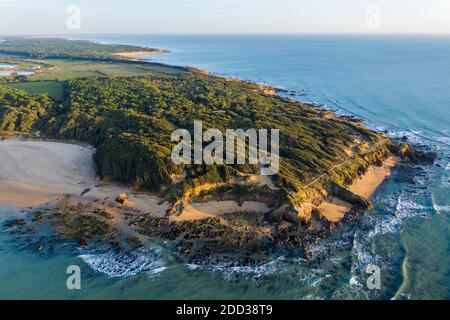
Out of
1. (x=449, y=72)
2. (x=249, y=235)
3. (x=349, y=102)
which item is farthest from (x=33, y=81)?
(x=449, y=72)

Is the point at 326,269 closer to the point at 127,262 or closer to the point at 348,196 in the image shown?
the point at 348,196

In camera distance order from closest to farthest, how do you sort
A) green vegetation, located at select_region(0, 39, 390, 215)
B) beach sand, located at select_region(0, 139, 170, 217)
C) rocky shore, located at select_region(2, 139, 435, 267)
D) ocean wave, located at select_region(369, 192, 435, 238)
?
rocky shore, located at select_region(2, 139, 435, 267)
ocean wave, located at select_region(369, 192, 435, 238)
beach sand, located at select_region(0, 139, 170, 217)
green vegetation, located at select_region(0, 39, 390, 215)

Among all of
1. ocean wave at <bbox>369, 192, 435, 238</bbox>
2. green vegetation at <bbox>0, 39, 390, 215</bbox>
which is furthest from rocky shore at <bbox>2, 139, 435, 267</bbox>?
green vegetation at <bbox>0, 39, 390, 215</bbox>

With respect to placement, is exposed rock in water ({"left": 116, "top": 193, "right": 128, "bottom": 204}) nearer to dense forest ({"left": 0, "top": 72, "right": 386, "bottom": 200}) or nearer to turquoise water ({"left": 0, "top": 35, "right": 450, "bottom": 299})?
dense forest ({"left": 0, "top": 72, "right": 386, "bottom": 200})

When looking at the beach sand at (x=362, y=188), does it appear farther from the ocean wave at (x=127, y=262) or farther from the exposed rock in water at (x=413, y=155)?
the ocean wave at (x=127, y=262)

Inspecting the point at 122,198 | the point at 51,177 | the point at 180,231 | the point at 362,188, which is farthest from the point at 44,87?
the point at 362,188
